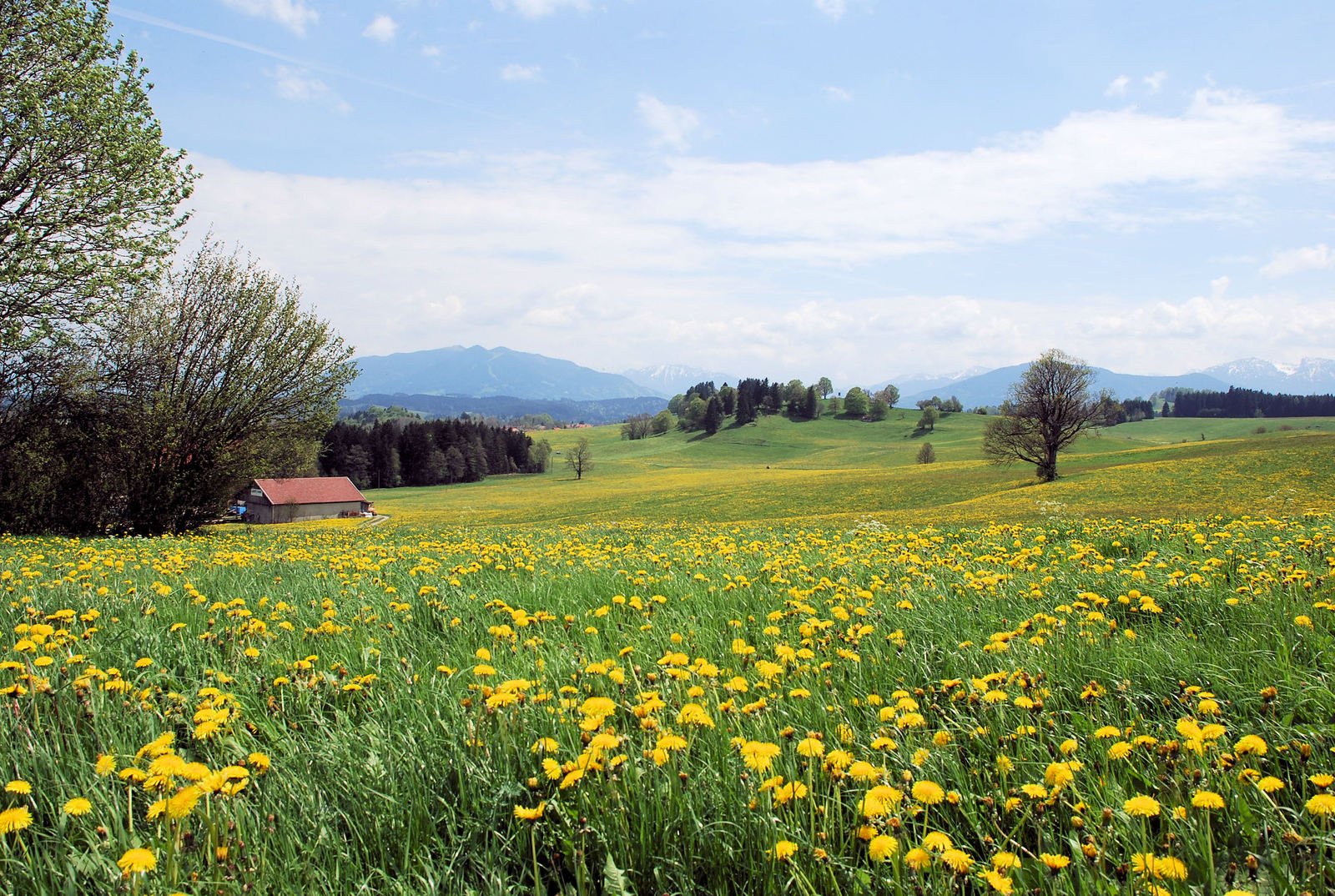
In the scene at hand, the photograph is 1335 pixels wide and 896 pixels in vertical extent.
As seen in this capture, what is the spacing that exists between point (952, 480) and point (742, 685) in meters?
58.0

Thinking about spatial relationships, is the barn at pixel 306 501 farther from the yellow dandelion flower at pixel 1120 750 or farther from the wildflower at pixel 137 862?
the yellow dandelion flower at pixel 1120 750

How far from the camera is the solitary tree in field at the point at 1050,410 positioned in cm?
5375

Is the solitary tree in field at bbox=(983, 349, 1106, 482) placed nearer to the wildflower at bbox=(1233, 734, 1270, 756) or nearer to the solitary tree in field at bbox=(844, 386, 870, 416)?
the wildflower at bbox=(1233, 734, 1270, 756)

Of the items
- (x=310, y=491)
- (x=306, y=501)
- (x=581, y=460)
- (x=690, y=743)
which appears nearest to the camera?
(x=690, y=743)

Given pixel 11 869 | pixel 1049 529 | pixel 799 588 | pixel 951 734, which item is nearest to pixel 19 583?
pixel 11 869

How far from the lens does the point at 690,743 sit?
9.45 feet

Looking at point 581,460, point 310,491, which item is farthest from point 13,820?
point 581,460

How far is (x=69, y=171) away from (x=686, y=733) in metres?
25.7

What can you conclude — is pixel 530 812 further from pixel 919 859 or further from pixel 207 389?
pixel 207 389

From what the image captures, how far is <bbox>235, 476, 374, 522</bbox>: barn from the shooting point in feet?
284

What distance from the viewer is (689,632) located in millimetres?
4883

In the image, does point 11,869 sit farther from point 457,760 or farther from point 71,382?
point 71,382

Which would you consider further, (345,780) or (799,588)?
(799,588)

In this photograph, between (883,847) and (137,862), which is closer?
(137,862)
